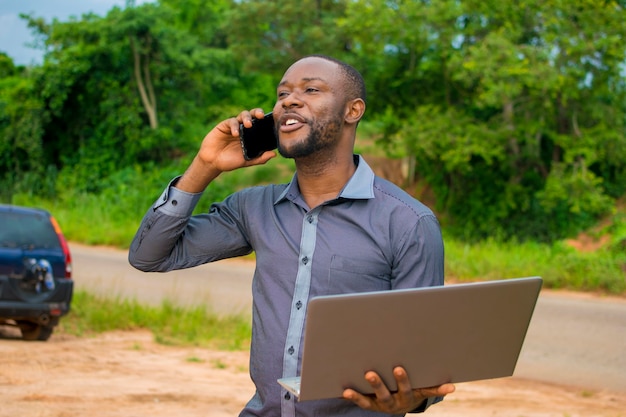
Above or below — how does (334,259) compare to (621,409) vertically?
above

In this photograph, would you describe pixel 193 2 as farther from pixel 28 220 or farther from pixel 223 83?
pixel 28 220

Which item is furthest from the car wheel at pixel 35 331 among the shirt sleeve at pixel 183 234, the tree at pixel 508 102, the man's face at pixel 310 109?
the tree at pixel 508 102

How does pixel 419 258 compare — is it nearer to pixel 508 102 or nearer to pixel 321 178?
pixel 321 178

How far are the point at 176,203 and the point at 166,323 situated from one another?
7.18 metres

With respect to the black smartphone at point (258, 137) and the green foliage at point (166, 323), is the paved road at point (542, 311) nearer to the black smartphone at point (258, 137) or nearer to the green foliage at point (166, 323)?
the green foliage at point (166, 323)

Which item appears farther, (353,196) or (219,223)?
(219,223)

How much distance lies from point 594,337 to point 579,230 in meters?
10.7

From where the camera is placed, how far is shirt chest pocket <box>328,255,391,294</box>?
8.77ft

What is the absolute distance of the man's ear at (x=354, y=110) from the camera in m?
2.85

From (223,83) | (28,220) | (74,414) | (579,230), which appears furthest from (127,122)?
(74,414)

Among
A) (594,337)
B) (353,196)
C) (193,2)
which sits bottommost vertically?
(594,337)

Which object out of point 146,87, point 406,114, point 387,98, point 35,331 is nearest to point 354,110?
point 35,331

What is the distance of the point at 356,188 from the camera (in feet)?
9.21

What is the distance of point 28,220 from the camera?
9.39 metres
